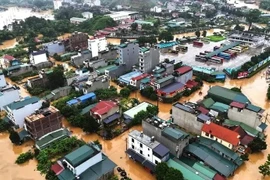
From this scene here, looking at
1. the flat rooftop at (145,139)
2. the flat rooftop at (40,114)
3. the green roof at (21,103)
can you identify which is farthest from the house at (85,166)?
the green roof at (21,103)

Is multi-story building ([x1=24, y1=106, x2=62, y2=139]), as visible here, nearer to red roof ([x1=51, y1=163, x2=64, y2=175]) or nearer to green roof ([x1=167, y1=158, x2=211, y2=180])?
red roof ([x1=51, y1=163, x2=64, y2=175])

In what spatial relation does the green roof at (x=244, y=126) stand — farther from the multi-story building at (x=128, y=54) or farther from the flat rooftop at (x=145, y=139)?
the multi-story building at (x=128, y=54)

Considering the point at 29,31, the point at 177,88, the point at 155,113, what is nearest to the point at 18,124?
the point at 155,113

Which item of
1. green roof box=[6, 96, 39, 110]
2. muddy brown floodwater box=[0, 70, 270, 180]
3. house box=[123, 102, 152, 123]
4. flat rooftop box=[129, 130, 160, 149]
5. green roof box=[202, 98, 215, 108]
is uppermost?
green roof box=[6, 96, 39, 110]

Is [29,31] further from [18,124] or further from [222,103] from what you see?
[222,103]

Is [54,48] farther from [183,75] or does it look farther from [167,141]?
[167,141]

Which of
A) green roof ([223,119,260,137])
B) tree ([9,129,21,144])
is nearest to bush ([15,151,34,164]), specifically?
tree ([9,129,21,144])
